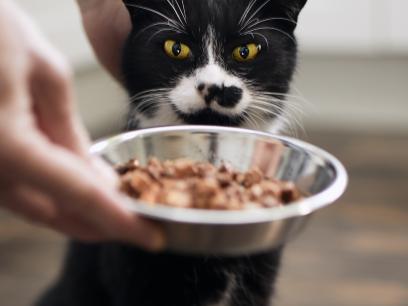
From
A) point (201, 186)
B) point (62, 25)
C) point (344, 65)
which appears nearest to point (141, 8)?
point (201, 186)

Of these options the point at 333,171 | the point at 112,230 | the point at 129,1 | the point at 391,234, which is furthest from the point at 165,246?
the point at 391,234

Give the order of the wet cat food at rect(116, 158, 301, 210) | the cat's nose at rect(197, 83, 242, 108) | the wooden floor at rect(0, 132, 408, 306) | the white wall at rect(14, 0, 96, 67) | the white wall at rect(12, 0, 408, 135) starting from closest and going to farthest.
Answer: the wet cat food at rect(116, 158, 301, 210)
the cat's nose at rect(197, 83, 242, 108)
the wooden floor at rect(0, 132, 408, 306)
the white wall at rect(14, 0, 96, 67)
the white wall at rect(12, 0, 408, 135)

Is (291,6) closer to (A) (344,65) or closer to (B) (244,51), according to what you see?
(B) (244,51)

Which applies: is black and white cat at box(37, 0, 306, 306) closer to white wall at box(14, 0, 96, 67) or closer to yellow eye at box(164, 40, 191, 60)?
yellow eye at box(164, 40, 191, 60)

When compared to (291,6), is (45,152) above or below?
above

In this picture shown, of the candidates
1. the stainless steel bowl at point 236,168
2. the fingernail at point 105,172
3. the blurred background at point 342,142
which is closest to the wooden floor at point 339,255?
the blurred background at point 342,142

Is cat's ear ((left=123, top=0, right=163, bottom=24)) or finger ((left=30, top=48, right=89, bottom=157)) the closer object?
finger ((left=30, top=48, right=89, bottom=157))

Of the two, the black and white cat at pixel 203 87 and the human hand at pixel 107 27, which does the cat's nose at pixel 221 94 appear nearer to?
the black and white cat at pixel 203 87

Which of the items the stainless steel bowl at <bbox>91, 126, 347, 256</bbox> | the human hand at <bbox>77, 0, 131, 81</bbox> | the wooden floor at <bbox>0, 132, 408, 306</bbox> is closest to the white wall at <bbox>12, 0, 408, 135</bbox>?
the wooden floor at <bbox>0, 132, 408, 306</bbox>
